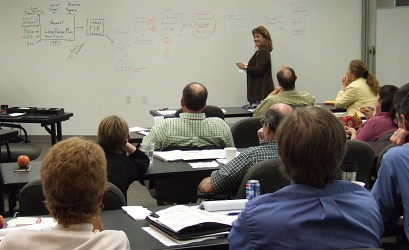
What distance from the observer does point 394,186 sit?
2385 millimetres

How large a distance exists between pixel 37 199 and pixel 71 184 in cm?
106

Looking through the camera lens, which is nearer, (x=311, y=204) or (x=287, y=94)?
(x=311, y=204)

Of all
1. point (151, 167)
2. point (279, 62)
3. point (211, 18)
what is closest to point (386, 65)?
point (279, 62)

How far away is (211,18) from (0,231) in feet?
21.5

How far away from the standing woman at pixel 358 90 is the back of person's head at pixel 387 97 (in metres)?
1.51

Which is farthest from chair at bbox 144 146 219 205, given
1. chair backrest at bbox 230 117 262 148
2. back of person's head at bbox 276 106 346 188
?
back of person's head at bbox 276 106 346 188

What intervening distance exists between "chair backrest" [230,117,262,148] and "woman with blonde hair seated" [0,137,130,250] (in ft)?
9.51

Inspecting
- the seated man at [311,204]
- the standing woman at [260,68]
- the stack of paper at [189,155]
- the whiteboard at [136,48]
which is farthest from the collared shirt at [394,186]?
the whiteboard at [136,48]

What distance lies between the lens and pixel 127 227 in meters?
2.29

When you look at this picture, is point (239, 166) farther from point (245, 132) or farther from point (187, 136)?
point (245, 132)

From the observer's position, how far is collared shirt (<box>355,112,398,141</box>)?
425 cm

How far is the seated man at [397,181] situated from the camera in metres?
2.32

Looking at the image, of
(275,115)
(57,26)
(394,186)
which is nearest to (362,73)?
(275,115)

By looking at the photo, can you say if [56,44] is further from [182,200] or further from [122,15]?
[182,200]
